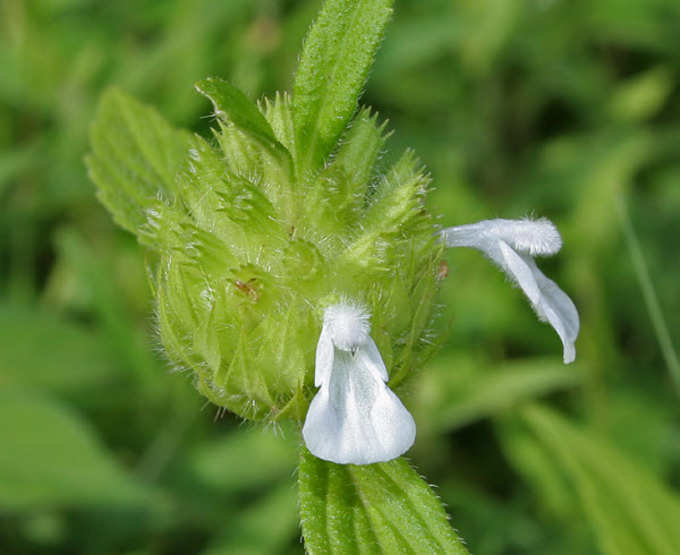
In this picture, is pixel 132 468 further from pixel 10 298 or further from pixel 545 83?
pixel 545 83

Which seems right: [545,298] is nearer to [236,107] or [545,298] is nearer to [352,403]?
[352,403]

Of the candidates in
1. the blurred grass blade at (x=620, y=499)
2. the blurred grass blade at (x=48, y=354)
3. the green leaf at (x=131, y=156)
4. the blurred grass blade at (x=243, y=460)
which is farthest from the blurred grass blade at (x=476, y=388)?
the green leaf at (x=131, y=156)

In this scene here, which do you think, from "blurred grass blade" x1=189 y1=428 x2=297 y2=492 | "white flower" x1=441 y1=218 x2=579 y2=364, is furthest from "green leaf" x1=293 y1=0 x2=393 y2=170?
"blurred grass blade" x1=189 y1=428 x2=297 y2=492

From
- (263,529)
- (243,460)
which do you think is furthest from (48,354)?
(263,529)

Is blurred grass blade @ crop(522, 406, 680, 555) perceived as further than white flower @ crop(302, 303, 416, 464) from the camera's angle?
Yes

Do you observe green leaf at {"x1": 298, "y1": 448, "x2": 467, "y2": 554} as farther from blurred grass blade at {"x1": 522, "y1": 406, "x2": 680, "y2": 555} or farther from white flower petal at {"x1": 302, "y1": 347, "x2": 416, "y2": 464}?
blurred grass blade at {"x1": 522, "y1": 406, "x2": 680, "y2": 555}

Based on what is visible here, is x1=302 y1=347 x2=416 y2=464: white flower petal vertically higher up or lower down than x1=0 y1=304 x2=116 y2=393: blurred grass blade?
lower down

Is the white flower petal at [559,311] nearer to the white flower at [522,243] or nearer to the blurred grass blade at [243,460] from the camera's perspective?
the white flower at [522,243]
